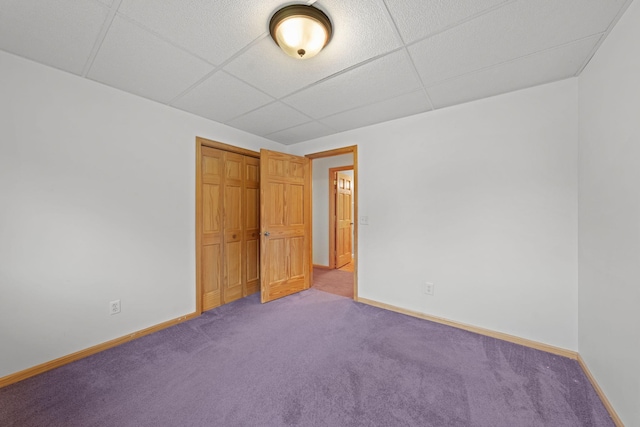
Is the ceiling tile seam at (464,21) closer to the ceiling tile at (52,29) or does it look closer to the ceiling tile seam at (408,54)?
the ceiling tile seam at (408,54)

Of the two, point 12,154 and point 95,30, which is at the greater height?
point 95,30

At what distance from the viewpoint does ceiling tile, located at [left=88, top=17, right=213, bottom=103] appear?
1.50 metres

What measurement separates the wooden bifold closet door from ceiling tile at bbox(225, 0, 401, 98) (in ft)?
4.29

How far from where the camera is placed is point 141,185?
226cm

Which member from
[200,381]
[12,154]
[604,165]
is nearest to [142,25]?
[12,154]

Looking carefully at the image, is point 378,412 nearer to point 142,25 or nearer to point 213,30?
point 213,30

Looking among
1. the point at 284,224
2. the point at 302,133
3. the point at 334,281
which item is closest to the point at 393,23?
the point at 302,133

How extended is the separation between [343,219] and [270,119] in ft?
9.91

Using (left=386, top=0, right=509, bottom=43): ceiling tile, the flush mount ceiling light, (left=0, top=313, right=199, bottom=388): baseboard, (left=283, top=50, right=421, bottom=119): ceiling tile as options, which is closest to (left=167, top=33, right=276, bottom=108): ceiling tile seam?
the flush mount ceiling light

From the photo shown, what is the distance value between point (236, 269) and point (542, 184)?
3.50m

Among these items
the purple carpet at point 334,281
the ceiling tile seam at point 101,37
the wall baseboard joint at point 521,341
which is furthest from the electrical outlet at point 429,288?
the ceiling tile seam at point 101,37

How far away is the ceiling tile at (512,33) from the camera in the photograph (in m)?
1.27

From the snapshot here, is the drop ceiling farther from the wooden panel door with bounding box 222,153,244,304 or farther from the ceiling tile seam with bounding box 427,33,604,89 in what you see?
the wooden panel door with bounding box 222,153,244,304

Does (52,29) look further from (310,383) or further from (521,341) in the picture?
(521,341)
